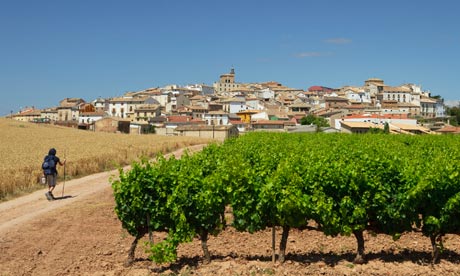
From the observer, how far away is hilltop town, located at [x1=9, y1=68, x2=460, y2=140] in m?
96.0

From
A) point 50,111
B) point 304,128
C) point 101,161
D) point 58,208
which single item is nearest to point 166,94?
point 50,111

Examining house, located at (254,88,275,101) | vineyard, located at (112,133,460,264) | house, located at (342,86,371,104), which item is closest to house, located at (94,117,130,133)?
vineyard, located at (112,133,460,264)

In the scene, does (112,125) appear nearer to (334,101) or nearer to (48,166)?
(48,166)

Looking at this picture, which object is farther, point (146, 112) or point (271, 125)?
point (146, 112)

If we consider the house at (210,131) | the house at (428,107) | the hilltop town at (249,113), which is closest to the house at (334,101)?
the hilltop town at (249,113)

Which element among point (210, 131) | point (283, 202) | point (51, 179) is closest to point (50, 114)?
point (210, 131)

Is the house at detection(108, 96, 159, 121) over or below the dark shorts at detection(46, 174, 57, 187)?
over

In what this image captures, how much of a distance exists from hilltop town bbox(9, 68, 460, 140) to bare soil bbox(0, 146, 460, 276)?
6686 centimetres

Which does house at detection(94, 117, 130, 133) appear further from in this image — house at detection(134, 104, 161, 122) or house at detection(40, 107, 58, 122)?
house at detection(40, 107, 58, 122)

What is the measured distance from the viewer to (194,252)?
11.7 meters

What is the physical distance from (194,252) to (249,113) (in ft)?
400

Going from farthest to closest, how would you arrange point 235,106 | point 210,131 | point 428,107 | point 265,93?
point 265,93 → point 428,107 → point 235,106 → point 210,131

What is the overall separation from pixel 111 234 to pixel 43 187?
9.70 m

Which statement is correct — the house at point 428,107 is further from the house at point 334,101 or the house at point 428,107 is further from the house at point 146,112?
the house at point 146,112
